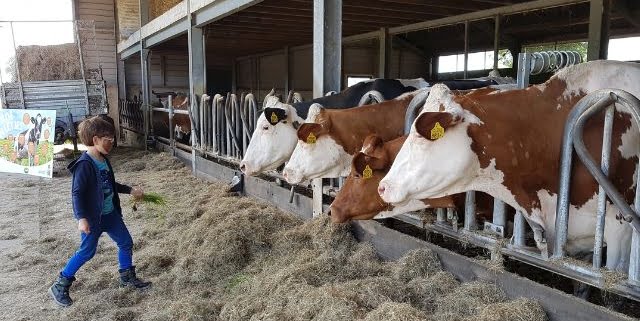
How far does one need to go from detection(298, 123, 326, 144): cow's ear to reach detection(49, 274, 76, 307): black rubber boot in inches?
81.9

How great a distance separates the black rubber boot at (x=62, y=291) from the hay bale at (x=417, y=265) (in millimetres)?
2444

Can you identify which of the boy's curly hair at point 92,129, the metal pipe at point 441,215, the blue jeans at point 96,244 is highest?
the boy's curly hair at point 92,129

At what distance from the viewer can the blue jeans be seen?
12.1 feet

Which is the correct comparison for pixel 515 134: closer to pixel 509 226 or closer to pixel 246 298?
pixel 509 226

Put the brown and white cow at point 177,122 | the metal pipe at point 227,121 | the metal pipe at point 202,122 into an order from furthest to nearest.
Result: 1. the brown and white cow at point 177,122
2. the metal pipe at point 202,122
3. the metal pipe at point 227,121

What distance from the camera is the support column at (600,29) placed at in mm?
7621

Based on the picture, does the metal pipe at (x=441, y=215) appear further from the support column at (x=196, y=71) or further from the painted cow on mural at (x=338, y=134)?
the support column at (x=196, y=71)

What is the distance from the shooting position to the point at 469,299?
268cm

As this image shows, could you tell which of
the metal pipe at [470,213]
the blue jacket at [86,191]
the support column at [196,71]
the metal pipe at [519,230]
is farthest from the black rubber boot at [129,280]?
the support column at [196,71]

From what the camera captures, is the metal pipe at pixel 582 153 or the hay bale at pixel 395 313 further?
the hay bale at pixel 395 313

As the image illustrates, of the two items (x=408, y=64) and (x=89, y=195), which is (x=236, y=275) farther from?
(x=408, y=64)

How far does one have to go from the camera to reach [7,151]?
29.6 ft

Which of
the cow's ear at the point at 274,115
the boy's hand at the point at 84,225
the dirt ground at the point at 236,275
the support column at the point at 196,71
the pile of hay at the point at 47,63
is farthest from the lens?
the pile of hay at the point at 47,63

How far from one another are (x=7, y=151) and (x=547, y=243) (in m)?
9.52
